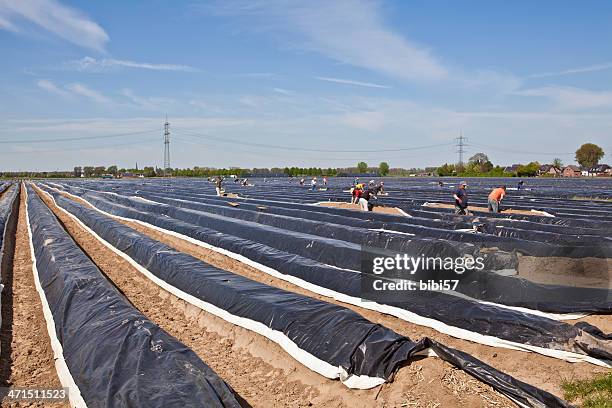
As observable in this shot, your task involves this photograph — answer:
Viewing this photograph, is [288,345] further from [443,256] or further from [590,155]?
[590,155]

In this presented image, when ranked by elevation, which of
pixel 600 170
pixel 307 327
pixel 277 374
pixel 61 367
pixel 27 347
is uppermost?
pixel 600 170

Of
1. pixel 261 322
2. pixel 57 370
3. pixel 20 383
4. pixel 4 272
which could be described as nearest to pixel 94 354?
pixel 57 370

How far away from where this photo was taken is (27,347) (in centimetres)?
659

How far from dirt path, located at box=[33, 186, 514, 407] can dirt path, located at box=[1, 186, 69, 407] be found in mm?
1761

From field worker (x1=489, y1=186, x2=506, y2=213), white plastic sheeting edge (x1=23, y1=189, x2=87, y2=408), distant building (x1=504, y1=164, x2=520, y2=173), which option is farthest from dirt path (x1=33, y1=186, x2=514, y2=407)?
distant building (x1=504, y1=164, x2=520, y2=173)

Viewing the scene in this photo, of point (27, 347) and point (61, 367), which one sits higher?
point (61, 367)

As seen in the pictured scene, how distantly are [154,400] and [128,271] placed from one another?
7993 millimetres

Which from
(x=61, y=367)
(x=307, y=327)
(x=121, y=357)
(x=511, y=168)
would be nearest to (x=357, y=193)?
(x=307, y=327)

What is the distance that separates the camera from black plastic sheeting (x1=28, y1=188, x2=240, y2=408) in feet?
13.8

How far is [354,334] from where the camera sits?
551 centimetres

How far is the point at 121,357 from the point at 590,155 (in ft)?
438

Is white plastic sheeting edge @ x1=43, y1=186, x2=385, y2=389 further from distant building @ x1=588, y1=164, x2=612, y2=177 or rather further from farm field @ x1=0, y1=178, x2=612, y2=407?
distant building @ x1=588, y1=164, x2=612, y2=177

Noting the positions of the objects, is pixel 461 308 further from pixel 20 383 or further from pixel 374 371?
pixel 20 383

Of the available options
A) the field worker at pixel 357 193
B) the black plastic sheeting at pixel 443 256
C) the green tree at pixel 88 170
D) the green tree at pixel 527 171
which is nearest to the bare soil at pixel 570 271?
the black plastic sheeting at pixel 443 256
